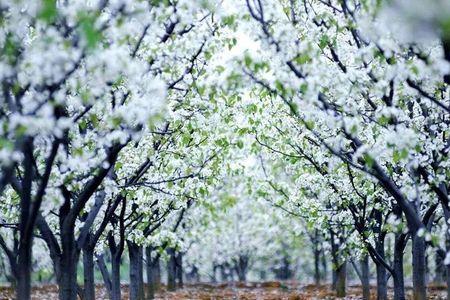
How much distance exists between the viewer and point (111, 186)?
1098 centimetres

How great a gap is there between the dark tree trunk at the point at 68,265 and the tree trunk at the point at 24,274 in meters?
1.55

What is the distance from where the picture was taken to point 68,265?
11422 millimetres

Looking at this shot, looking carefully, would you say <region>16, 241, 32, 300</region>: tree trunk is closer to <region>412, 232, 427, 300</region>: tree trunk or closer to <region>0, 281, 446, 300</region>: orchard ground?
<region>412, 232, 427, 300</region>: tree trunk

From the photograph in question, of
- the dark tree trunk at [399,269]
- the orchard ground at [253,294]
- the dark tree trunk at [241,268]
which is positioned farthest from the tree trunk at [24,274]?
the dark tree trunk at [241,268]

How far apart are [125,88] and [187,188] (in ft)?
10.7

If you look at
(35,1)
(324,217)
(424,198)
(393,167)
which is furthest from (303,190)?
(35,1)

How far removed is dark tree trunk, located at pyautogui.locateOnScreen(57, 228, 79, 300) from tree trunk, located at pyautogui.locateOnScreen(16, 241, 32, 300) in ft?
5.08

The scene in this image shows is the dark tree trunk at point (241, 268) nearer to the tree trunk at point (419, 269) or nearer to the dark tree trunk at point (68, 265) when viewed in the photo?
the tree trunk at point (419, 269)

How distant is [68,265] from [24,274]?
1.80m

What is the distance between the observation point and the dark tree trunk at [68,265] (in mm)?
11203

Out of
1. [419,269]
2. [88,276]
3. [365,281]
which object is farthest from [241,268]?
[419,269]

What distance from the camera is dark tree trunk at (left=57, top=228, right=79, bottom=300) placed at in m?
11.2

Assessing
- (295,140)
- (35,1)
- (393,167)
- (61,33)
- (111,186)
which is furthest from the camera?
(295,140)

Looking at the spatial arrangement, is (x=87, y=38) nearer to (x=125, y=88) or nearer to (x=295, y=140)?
(x=125, y=88)
